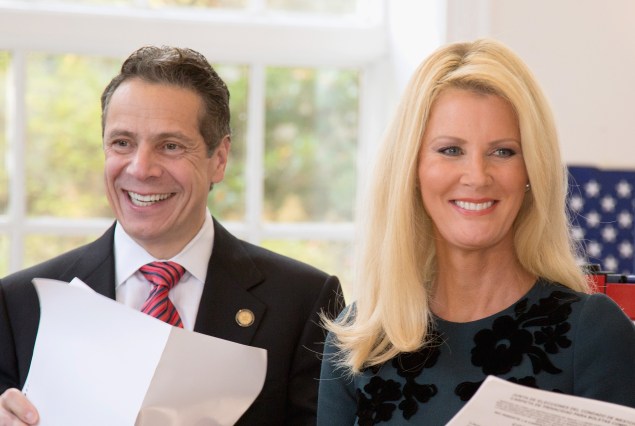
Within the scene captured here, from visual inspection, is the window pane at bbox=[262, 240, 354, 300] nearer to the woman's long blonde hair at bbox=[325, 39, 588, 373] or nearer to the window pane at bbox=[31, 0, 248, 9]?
the window pane at bbox=[31, 0, 248, 9]

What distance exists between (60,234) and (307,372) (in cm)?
176

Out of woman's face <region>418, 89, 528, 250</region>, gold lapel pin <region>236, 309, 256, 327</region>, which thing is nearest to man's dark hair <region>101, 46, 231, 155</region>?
gold lapel pin <region>236, 309, 256, 327</region>

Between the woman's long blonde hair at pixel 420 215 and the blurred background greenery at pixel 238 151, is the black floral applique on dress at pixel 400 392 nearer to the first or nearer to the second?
the woman's long blonde hair at pixel 420 215

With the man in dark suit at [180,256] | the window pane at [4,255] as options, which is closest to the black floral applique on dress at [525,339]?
the man in dark suit at [180,256]

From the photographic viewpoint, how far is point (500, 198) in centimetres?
200

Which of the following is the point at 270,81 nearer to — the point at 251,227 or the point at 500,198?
the point at 251,227

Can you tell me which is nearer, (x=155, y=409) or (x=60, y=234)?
(x=155, y=409)

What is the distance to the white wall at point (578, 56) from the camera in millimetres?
3596

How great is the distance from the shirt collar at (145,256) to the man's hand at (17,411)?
48cm

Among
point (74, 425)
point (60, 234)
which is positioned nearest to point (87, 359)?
point (74, 425)

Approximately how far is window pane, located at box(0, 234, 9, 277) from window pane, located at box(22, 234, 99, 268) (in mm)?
68

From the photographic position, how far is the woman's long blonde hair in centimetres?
200

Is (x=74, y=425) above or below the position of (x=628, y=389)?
below

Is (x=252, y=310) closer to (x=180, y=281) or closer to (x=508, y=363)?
(x=180, y=281)
